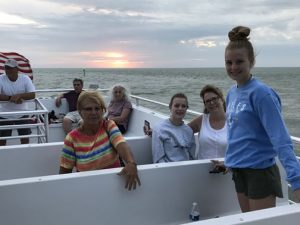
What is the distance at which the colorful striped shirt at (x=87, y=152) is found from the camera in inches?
100

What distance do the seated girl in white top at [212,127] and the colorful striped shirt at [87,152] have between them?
2.58 feet

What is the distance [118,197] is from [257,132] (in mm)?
1028

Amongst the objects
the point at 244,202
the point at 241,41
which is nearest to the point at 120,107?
the point at 244,202

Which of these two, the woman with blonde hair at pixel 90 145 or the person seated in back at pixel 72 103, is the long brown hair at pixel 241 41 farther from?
the person seated in back at pixel 72 103

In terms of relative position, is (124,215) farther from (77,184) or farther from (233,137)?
(233,137)

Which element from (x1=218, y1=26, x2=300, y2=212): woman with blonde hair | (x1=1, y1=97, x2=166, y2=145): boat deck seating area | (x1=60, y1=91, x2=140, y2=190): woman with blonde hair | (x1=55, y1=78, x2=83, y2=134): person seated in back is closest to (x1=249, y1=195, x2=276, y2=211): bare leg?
(x1=218, y1=26, x2=300, y2=212): woman with blonde hair

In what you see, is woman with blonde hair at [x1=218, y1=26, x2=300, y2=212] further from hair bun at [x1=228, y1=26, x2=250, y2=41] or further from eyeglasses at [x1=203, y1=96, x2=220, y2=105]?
eyeglasses at [x1=203, y1=96, x2=220, y2=105]

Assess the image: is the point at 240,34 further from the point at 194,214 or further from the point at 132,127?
the point at 132,127

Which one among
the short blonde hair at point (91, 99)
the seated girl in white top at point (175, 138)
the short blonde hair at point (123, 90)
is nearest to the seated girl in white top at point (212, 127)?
the seated girl in white top at point (175, 138)

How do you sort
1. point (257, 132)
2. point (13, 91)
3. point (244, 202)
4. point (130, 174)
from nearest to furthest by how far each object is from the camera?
point (257, 132)
point (244, 202)
point (130, 174)
point (13, 91)

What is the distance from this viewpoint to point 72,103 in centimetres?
657

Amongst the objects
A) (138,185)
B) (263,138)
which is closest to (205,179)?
(138,185)

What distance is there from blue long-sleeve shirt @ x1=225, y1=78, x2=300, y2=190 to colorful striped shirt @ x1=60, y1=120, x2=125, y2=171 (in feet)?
3.03

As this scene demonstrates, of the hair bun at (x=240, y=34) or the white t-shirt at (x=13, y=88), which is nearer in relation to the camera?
the hair bun at (x=240, y=34)
